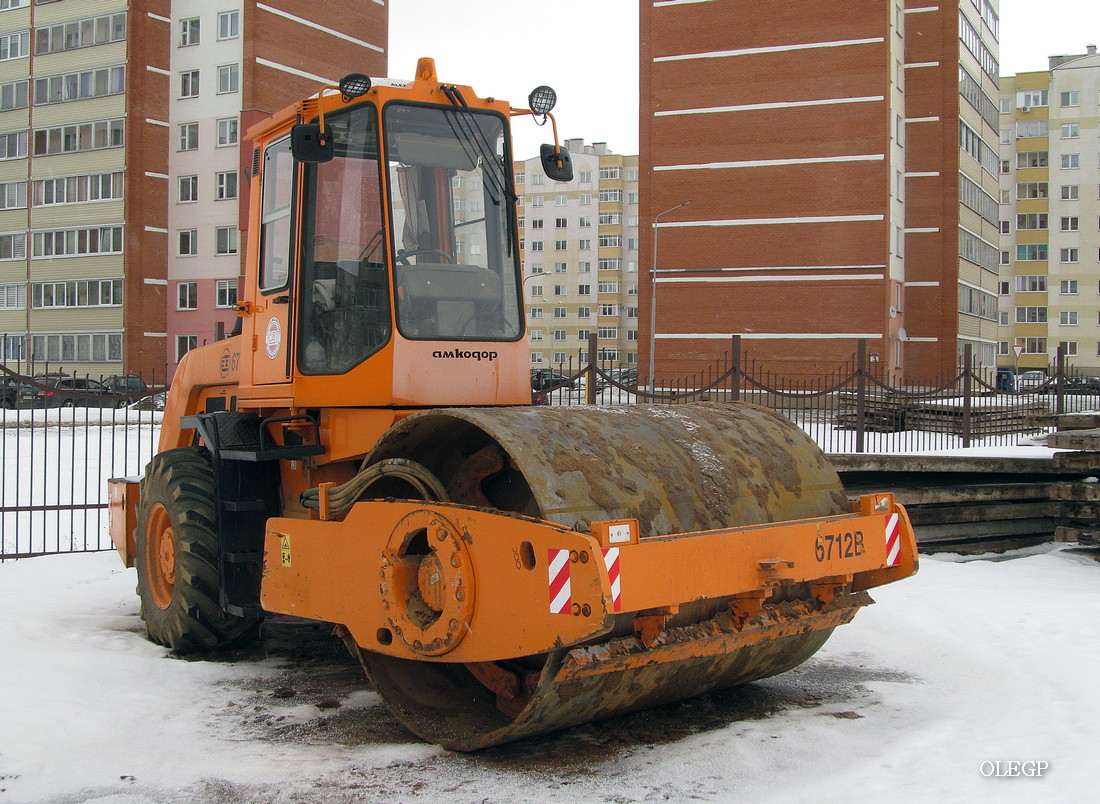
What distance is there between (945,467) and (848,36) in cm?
4167

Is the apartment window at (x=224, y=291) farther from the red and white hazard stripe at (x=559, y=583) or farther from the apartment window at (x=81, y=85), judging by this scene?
the red and white hazard stripe at (x=559, y=583)

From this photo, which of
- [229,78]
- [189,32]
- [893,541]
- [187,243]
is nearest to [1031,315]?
[229,78]

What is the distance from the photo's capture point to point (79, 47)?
57844mm

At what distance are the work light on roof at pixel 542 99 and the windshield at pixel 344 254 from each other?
→ 1000 millimetres

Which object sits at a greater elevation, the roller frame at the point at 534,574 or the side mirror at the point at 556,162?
the side mirror at the point at 556,162

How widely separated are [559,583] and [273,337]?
10.2 feet

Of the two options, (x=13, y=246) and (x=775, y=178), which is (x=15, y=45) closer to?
(x=13, y=246)

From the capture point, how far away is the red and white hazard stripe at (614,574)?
14.4ft

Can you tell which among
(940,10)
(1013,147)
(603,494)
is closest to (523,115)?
(603,494)

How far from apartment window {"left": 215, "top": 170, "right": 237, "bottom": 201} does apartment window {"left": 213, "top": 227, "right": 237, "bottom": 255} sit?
1591 mm

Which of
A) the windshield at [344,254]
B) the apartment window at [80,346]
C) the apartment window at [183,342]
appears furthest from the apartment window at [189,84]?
the windshield at [344,254]

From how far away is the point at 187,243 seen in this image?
5825 cm

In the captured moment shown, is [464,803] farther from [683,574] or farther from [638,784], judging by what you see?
[683,574]

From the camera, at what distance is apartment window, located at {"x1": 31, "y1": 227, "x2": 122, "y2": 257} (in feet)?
189
